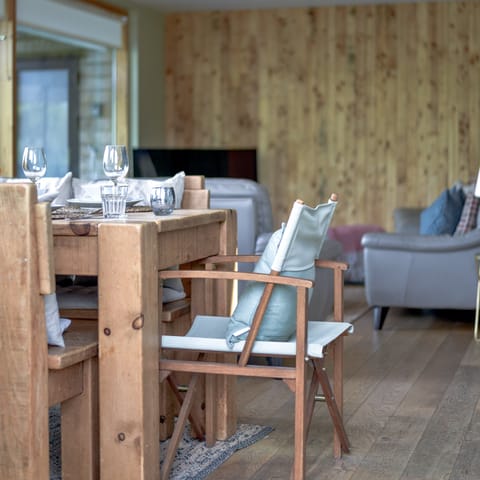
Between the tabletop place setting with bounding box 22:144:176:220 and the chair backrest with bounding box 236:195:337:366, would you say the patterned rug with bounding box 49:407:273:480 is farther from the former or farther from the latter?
the tabletop place setting with bounding box 22:144:176:220

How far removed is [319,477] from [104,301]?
990 mm

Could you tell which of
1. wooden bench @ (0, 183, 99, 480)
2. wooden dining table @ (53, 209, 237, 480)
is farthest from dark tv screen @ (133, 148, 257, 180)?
wooden bench @ (0, 183, 99, 480)

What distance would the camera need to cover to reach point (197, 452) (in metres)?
3.49

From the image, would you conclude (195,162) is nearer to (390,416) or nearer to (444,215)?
(444,215)

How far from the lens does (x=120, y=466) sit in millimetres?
2836

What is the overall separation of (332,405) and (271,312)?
→ 48 cm

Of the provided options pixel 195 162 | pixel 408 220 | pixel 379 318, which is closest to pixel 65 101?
pixel 195 162

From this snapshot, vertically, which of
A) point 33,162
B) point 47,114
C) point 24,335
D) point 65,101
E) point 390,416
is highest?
point 65,101

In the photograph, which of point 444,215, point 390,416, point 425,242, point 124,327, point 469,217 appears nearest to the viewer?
point 124,327

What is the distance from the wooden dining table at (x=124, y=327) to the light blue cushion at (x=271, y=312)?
0.95 ft

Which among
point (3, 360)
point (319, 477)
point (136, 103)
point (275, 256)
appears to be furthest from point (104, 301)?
point (136, 103)

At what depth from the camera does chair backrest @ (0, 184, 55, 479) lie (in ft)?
8.42

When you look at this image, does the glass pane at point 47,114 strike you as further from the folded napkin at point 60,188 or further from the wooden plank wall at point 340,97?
the folded napkin at point 60,188

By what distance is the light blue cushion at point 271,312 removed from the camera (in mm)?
3041
